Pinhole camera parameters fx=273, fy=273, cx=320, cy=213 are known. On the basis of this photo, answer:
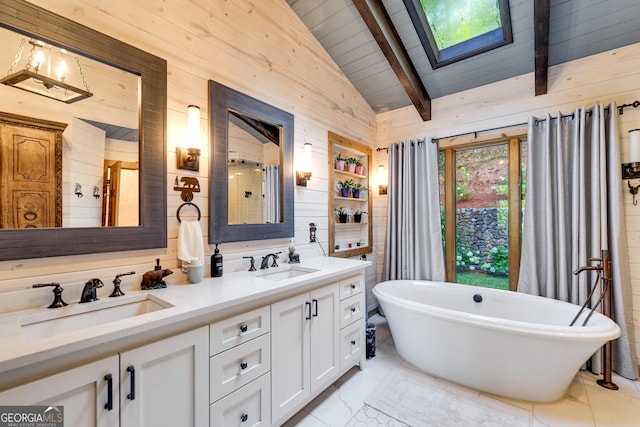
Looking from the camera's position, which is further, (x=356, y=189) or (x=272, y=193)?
(x=356, y=189)

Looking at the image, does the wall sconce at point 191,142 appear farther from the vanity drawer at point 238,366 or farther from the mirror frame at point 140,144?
the vanity drawer at point 238,366

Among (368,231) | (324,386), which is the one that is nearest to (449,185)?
(368,231)

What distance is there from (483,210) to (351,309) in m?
1.97

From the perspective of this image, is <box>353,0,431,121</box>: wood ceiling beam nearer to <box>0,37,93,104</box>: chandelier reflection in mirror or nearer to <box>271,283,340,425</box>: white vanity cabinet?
<box>0,37,93,104</box>: chandelier reflection in mirror

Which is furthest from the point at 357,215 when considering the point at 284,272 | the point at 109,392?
the point at 109,392

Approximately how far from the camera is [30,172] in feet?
3.83

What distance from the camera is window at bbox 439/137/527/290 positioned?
9.34ft

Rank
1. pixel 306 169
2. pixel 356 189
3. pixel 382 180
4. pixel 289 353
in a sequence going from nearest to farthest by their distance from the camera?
pixel 289 353
pixel 306 169
pixel 356 189
pixel 382 180

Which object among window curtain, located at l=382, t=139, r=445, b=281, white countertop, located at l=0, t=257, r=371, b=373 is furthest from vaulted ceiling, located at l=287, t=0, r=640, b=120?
white countertop, located at l=0, t=257, r=371, b=373

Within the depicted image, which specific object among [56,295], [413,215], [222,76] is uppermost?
[222,76]

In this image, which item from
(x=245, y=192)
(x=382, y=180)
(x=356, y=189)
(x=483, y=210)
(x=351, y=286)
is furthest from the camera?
(x=382, y=180)

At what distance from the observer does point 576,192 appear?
2359mm

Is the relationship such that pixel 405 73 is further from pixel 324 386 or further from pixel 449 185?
pixel 324 386

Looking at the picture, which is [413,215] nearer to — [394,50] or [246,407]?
[394,50]
